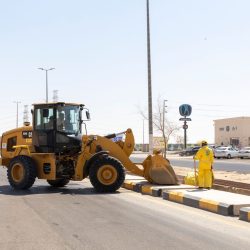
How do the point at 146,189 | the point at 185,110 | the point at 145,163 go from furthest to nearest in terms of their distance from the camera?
1. the point at 185,110
2. the point at 145,163
3. the point at 146,189

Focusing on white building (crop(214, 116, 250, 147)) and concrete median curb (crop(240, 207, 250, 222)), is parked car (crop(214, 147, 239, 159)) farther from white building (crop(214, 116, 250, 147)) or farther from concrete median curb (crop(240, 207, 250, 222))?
concrete median curb (crop(240, 207, 250, 222))

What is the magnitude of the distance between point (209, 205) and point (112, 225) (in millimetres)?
3321

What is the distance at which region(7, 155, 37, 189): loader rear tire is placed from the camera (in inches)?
699

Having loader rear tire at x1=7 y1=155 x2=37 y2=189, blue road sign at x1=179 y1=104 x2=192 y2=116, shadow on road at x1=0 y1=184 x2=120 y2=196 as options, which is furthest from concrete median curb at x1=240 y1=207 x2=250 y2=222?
blue road sign at x1=179 y1=104 x2=192 y2=116

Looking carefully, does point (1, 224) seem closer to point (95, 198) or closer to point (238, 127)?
point (95, 198)

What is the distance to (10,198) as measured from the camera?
50.2 feet

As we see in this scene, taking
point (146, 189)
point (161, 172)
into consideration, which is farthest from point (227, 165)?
point (146, 189)

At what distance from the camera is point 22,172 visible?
18.0 metres

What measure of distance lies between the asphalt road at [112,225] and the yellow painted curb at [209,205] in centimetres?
23

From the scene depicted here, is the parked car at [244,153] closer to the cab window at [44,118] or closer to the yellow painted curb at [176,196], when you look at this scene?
the cab window at [44,118]

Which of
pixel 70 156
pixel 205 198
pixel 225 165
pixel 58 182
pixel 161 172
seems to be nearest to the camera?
pixel 205 198

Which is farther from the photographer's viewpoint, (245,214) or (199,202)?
(199,202)

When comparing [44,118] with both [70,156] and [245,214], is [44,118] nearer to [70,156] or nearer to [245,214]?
[70,156]

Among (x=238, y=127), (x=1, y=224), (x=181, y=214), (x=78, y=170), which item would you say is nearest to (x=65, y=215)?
(x=1, y=224)
